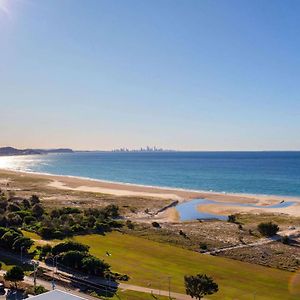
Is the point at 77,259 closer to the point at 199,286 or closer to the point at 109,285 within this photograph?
the point at 109,285

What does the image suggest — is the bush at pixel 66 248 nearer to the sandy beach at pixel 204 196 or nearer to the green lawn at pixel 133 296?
the green lawn at pixel 133 296

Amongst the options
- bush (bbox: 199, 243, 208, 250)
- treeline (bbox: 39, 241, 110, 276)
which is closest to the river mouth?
bush (bbox: 199, 243, 208, 250)

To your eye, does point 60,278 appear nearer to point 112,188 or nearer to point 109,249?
point 109,249

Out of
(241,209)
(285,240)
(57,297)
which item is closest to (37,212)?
(285,240)

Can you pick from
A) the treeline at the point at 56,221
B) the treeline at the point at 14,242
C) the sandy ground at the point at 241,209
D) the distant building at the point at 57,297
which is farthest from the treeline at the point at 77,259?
the sandy ground at the point at 241,209

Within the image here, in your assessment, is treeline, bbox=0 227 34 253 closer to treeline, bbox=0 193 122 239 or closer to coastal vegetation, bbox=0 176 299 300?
coastal vegetation, bbox=0 176 299 300
